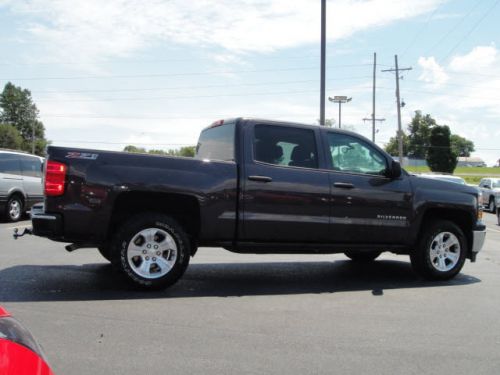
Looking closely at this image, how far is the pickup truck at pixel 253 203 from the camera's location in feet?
19.0

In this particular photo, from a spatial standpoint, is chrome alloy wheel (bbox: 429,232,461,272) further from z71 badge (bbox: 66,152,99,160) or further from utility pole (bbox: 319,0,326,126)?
utility pole (bbox: 319,0,326,126)

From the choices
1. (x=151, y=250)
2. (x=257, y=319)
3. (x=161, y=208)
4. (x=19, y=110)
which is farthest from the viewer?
(x=19, y=110)

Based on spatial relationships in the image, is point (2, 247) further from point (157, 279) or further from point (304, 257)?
point (304, 257)

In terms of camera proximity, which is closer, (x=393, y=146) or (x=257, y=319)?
(x=257, y=319)


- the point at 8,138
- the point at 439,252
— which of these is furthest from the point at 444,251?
the point at 8,138

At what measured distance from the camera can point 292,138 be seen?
6.77m

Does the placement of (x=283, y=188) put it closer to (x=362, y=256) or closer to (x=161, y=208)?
(x=161, y=208)

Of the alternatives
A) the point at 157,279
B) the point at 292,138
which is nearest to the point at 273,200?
the point at 292,138

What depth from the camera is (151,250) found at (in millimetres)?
5984

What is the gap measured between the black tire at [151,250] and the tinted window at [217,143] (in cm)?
115

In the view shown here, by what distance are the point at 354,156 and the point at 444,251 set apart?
176 cm

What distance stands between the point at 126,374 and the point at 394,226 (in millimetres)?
4306

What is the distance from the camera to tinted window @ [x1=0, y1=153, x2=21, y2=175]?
13.7 meters

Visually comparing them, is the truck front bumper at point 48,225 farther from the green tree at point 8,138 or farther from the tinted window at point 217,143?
the green tree at point 8,138
